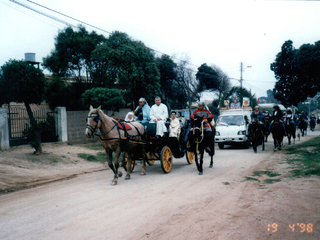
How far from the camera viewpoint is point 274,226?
455cm

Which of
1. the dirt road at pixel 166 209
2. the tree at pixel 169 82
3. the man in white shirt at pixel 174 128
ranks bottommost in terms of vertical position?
the dirt road at pixel 166 209

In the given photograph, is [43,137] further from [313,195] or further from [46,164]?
[313,195]

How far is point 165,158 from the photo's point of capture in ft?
31.1

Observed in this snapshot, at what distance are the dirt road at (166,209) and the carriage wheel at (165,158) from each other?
0.71 meters

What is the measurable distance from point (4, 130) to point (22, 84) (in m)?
2.09

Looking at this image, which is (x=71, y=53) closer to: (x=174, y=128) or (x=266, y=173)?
(x=174, y=128)

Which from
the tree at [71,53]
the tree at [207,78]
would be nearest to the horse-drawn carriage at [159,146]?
the tree at [71,53]

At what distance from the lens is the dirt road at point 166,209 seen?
448 centimetres

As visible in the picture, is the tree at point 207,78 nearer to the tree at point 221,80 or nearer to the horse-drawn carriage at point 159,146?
the tree at point 221,80

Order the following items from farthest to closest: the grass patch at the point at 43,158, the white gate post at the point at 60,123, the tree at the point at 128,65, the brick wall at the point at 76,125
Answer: the tree at the point at 128,65 → the brick wall at the point at 76,125 → the white gate post at the point at 60,123 → the grass patch at the point at 43,158

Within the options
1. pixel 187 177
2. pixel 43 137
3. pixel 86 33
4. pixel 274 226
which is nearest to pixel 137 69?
pixel 86 33

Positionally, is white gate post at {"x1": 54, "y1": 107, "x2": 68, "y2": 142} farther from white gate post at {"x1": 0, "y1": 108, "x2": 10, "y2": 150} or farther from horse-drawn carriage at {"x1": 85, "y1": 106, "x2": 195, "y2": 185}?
horse-drawn carriage at {"x1": 85, "y1": 106, "x2": 195, "y2": 185}

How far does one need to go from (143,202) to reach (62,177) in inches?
175

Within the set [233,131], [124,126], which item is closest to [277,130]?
[233,131]
